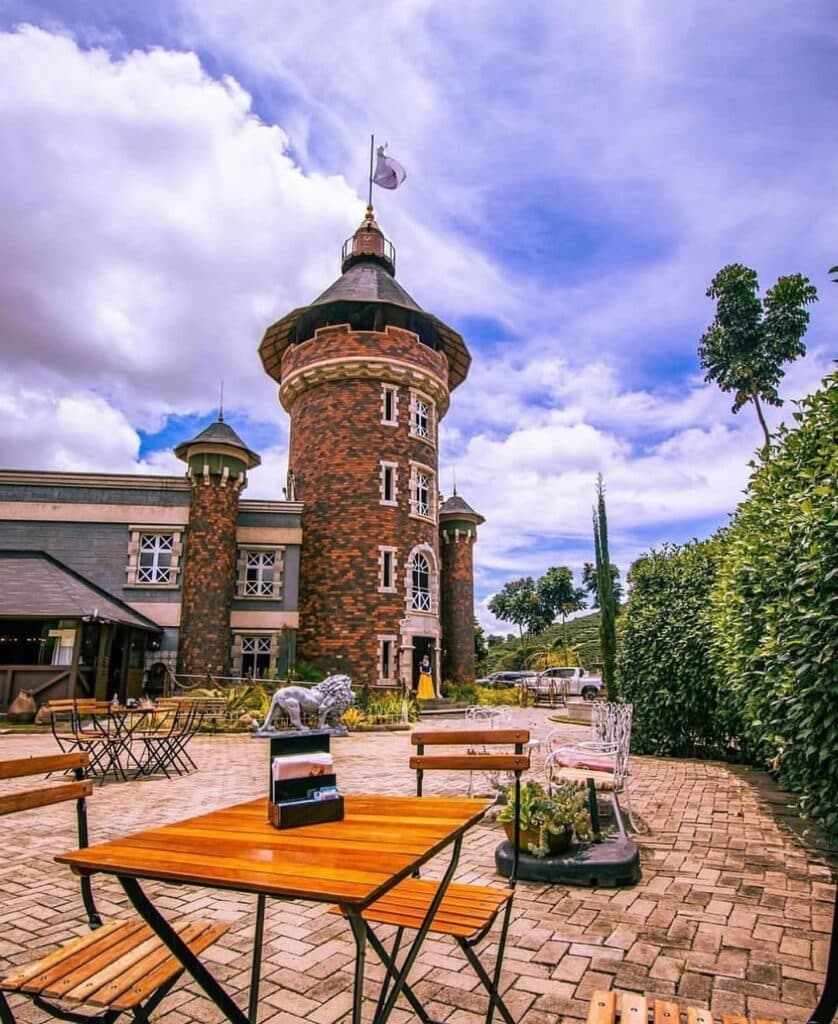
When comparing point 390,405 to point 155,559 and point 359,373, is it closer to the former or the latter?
Result: point 359,373

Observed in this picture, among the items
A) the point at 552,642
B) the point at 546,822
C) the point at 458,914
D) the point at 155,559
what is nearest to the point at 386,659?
the point at 155,559

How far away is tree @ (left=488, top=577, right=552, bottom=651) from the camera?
67.9 m

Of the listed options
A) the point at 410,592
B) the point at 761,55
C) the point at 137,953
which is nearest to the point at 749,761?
the point at 761,55

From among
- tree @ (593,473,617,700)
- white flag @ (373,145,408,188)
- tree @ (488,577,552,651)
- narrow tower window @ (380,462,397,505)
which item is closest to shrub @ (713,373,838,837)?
tree @ (593,473,617,700)

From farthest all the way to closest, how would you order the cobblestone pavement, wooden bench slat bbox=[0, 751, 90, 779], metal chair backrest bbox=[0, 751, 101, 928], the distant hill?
the distant hill
the cobblestone pavement
wooden bench slat bbox=[0, 751, 90, 779]
metal chair backrest bbox=[0, 751, 101, 928]

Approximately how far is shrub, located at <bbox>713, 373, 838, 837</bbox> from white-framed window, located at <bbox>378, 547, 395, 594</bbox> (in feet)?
45.0

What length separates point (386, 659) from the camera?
20.1m

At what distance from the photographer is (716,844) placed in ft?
16.9

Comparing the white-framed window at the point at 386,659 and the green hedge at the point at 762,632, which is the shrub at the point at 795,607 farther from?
the white-framed window at the point at 386,659

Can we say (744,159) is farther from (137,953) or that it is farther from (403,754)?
(403,754)

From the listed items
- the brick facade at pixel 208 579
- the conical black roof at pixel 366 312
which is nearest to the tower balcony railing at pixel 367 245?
the conical black roof at pixel 366 312

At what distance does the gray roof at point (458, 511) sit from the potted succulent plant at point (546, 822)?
21.5 m

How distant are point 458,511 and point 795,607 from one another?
70.3 ft

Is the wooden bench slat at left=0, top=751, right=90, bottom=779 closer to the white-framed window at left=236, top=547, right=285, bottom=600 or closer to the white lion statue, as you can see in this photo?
the white lion statue
